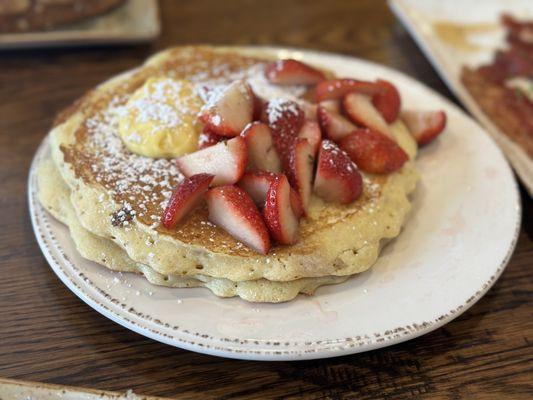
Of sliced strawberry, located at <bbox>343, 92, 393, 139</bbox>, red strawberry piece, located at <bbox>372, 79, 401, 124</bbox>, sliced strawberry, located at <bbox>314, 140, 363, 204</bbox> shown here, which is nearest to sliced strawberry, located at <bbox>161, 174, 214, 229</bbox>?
sliced strawberry, located at <bbox>314, 140, 363, 204</bbox>

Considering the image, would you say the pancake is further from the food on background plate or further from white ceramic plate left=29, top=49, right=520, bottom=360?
the food on background plate

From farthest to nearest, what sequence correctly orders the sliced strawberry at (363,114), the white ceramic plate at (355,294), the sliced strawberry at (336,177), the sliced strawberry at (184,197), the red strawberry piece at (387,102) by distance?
the red strawberry piece at (387,102) → the sliced strawberry at (363,114) → the sliced strawberry at (336,177) → the sliced strawberry at (184,197) → the white ceramic plate at (355,294)

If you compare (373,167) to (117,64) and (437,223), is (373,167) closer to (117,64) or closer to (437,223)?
(437,223)

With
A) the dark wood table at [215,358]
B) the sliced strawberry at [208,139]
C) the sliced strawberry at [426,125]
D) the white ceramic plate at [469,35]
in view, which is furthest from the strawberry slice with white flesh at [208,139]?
the white ceramic plate at [469,35]

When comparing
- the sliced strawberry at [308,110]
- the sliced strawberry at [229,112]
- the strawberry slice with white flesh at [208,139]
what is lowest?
the sliced strawberry at [308,110]

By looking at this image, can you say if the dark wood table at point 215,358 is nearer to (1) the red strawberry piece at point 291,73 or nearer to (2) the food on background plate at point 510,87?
(2) the food on background plate at point 510,87

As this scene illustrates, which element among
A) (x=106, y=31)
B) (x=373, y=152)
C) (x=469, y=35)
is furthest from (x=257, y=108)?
(x=469, y=35)
